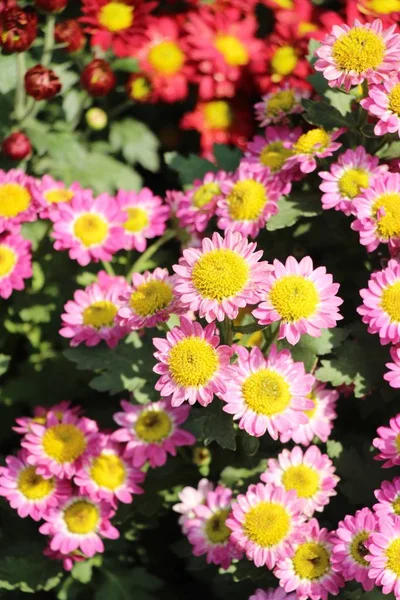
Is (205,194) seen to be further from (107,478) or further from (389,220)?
(107,478)

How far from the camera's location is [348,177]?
6.19ft

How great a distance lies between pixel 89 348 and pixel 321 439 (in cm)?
63

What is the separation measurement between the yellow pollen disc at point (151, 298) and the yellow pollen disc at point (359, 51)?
0.65 metres

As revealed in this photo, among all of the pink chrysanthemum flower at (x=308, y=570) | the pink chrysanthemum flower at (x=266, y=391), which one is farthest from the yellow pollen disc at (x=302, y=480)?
the pink chrysanthemum flower at (x=266, y=391)

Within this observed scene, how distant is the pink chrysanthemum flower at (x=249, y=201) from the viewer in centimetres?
199

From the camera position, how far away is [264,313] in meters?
1.60

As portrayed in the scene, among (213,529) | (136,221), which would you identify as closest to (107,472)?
(213,529)

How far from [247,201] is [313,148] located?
8.5 inches

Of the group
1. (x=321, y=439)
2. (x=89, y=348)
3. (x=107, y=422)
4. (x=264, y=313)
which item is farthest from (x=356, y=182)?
(x=107, y=422)

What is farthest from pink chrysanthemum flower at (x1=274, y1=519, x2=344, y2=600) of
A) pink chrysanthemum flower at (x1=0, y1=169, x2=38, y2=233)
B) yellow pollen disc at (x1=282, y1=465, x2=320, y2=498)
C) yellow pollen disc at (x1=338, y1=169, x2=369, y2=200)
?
pink chrysanthemum flower at (x1=0, y1=169, x2=38, y2=233)

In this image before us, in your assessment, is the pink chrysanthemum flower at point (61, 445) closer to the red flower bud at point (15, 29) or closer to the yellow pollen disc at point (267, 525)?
the yellow pollen disc at point (267, 525)

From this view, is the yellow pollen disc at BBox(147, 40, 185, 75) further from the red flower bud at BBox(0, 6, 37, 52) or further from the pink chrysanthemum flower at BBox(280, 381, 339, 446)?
the pink chrysanthemum flower at BBox(280, 381, 339, 446)

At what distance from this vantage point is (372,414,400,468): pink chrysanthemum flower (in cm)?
167

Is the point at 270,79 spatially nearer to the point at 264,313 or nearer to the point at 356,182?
the point at 356,182
